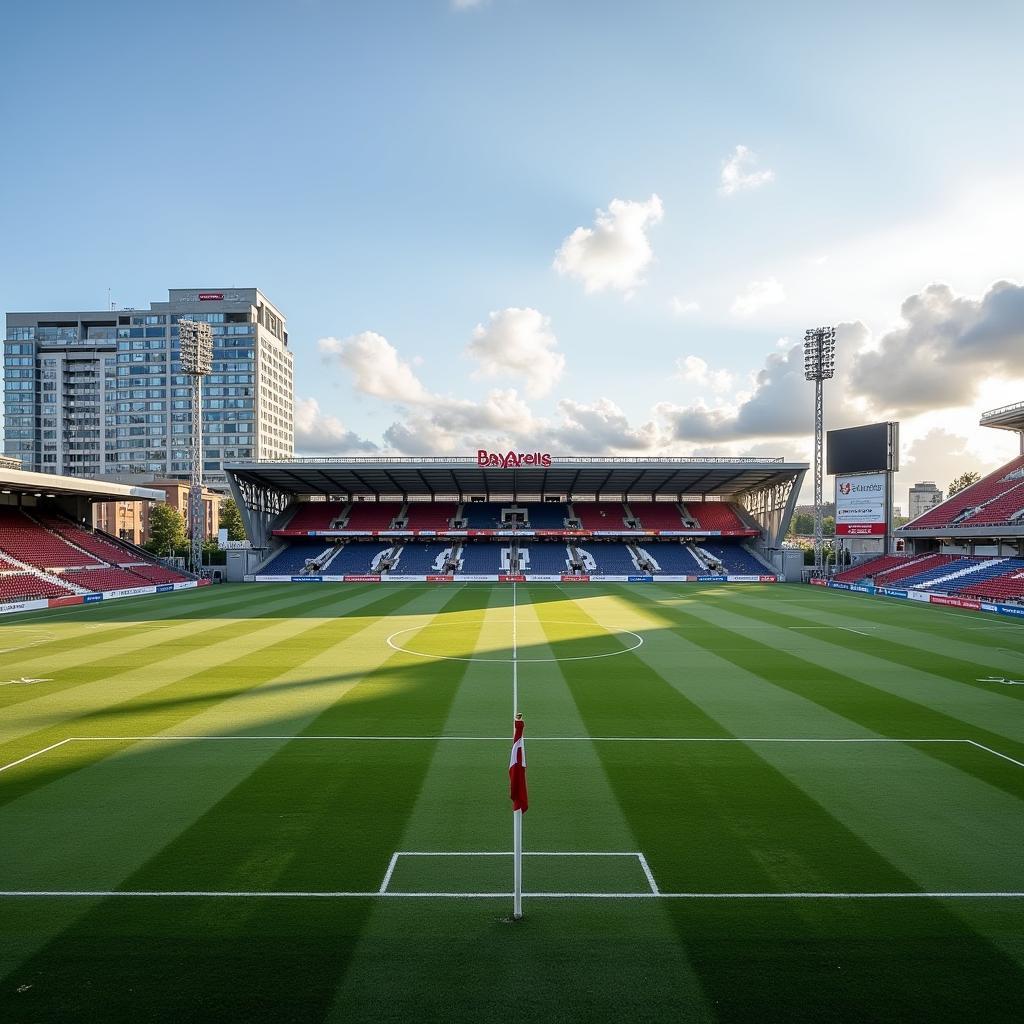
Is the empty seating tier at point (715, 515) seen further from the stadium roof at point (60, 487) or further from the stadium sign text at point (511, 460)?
the stadium roof at point (60, 487)

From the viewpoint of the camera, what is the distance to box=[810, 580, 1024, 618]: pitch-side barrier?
37.6m

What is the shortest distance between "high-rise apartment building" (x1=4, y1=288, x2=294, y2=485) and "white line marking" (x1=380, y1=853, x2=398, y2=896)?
144705 millimetres

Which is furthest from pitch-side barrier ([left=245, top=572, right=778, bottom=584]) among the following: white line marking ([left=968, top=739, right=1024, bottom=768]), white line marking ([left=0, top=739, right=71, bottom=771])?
white line marking ([left=968, top=739, right=1024, bottom=768])

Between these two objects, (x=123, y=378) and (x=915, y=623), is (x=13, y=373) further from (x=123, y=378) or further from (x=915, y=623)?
(x=915, y=623)

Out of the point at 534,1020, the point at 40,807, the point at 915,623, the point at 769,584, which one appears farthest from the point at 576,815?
the point at 769,584

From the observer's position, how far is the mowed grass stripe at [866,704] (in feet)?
41.7

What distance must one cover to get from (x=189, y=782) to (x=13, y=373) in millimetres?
171050

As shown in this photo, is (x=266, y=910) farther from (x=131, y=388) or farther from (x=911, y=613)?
(x=131, y=388)

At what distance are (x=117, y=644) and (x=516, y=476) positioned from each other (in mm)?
43885

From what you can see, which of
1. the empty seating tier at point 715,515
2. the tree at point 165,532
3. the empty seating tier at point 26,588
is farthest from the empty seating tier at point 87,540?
the empty seating tier at point 715,515

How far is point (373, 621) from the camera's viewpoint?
32.8m

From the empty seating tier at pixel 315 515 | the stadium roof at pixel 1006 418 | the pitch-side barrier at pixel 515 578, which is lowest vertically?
the pitch-side barrier at pixel 515 578

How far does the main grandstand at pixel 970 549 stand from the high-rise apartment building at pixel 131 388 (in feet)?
416

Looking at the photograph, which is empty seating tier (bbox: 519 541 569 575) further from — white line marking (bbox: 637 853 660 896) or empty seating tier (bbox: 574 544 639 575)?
white line marking (bbox: 637 853 660 896)
